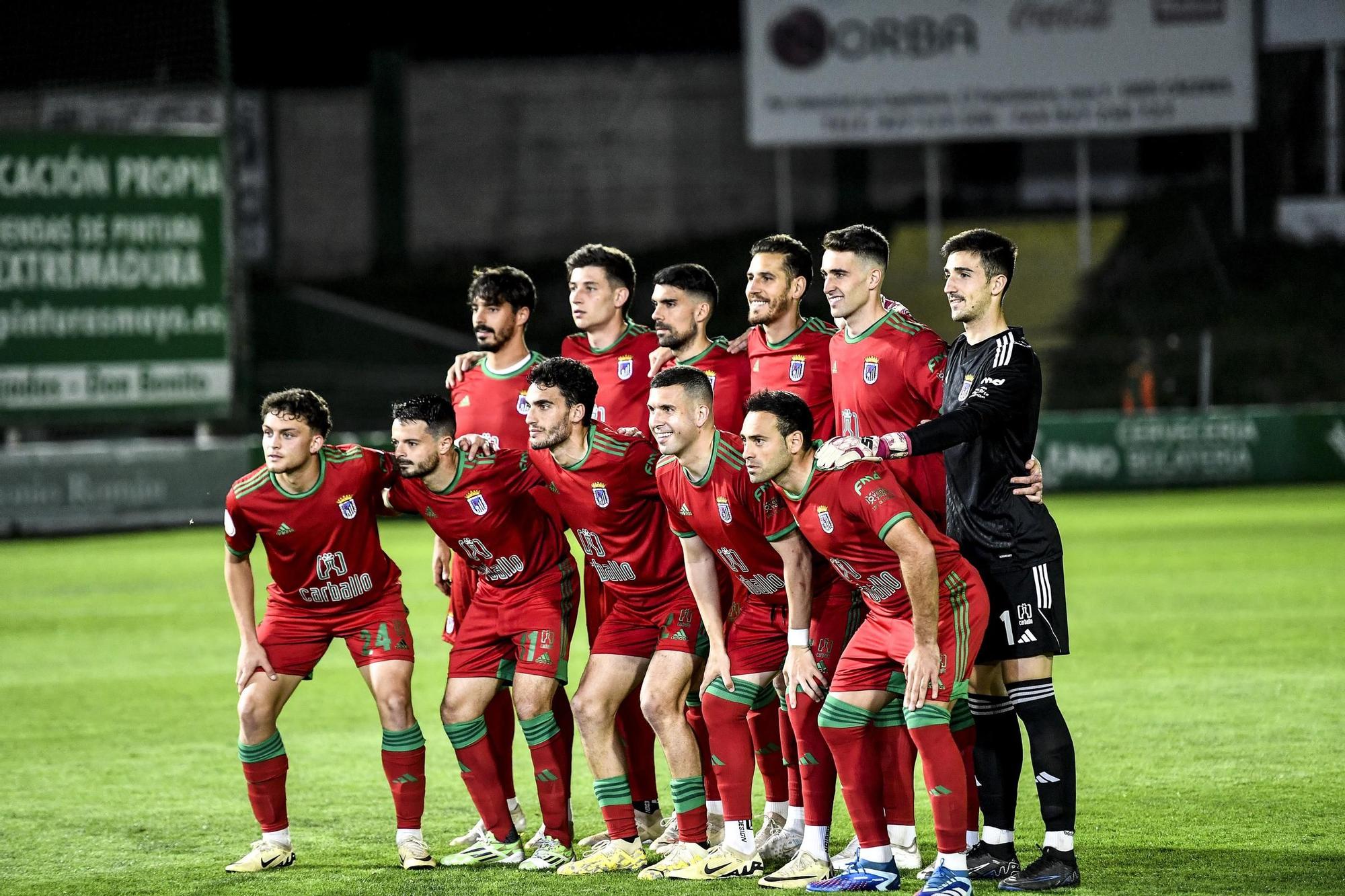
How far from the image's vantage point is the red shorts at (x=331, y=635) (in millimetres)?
6355

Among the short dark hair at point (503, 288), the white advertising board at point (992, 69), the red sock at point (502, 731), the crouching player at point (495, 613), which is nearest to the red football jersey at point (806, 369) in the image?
the crouching player at point (495, 613)

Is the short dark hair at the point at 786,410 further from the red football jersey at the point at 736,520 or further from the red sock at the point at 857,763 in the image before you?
the red sock at the point at 857,763

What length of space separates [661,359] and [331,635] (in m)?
1.78

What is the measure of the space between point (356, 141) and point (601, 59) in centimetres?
563

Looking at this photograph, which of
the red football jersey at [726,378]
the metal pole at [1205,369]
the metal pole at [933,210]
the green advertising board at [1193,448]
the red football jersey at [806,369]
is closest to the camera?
the red football jersey at [806,369]

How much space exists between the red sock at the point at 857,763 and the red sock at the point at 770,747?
90cm

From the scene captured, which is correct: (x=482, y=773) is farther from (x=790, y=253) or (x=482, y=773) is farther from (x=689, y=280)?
(x=790, y=253)

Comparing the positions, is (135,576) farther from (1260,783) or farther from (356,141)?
(356,141)

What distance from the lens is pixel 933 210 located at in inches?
1251

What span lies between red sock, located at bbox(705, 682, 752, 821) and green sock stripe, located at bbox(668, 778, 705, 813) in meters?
0.09

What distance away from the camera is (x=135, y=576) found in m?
16.3

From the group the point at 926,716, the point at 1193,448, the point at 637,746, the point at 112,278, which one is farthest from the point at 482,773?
the point at 1193,448

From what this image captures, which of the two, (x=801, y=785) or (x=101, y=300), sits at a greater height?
(x=101, y=300)

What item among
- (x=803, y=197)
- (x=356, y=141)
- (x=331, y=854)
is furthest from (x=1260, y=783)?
(x=356, y=141)
